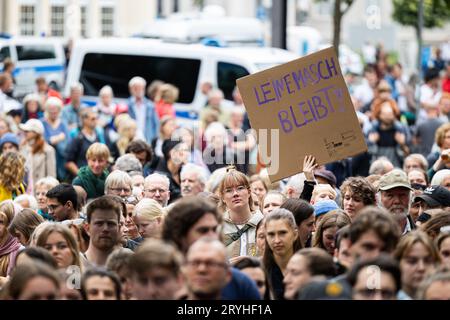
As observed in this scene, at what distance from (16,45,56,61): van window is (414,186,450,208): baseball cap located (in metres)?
20.6

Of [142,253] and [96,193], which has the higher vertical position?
[142,253]

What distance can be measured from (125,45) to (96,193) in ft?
32.9

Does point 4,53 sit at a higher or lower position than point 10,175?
lower

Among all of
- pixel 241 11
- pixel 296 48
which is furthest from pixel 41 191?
pixel 241 11

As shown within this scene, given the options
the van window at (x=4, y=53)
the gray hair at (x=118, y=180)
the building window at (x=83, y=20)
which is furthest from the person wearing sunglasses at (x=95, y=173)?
the building window at (x=83, y=20)

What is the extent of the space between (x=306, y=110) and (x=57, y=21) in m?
36.1

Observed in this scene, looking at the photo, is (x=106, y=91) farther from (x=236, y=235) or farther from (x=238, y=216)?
(x=236, y=235)

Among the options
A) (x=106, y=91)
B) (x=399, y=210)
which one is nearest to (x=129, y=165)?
(x=399, y=210)

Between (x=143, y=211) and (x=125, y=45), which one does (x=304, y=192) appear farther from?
(x=125, y=45)

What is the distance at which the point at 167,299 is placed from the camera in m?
6.95

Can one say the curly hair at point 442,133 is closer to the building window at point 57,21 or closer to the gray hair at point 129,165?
the gray hair at point 129,165

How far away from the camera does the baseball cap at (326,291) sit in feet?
22.9

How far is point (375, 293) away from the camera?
6977 millimetres

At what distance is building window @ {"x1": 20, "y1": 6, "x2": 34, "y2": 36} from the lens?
46000 millimetres
